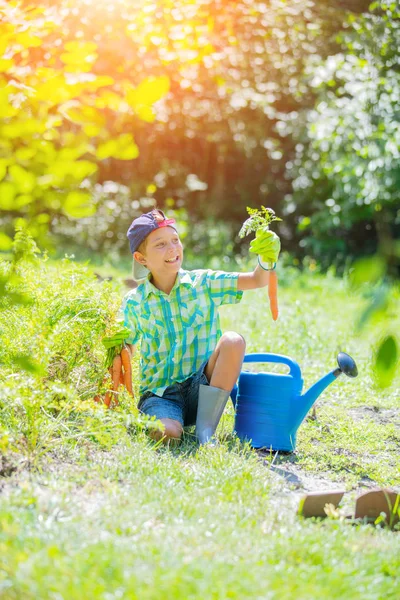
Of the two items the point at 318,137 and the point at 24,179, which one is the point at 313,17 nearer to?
the point at 318,137

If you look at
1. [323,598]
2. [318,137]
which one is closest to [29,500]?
[323,598]

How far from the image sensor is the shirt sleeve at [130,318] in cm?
316

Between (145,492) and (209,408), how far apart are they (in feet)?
2.63

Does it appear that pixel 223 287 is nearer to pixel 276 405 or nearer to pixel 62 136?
pixel 276 405

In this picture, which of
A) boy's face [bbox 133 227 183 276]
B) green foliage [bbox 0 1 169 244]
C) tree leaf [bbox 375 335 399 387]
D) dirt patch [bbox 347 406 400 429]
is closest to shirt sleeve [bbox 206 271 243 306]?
boy's face [bbox 133 227 183 276]

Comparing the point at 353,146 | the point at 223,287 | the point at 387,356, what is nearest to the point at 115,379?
the point at 223,287

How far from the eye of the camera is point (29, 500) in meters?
2.00

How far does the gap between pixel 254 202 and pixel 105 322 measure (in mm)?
7843

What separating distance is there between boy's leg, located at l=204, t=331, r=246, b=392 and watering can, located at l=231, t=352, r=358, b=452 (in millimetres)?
92

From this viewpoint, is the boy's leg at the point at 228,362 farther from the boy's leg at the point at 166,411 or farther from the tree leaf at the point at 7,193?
the tree leaf at the point at 7,193

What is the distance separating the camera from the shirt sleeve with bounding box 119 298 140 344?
3.16m

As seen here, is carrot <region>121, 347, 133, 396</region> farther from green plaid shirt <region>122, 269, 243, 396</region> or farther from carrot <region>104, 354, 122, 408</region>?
green plaid shirt <region>122, 269, 243, 396</region>

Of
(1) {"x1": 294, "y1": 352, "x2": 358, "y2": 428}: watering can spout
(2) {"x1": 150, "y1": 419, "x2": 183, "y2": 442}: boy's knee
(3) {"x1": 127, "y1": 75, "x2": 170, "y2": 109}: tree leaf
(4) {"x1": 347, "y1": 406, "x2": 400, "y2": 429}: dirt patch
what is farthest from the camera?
(4) {"x1": 347, "y1": 406, "x2": 400, "y2": 429}: dirt patch

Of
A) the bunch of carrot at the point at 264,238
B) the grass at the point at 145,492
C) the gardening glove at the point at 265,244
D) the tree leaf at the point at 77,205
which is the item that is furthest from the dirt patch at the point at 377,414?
the tree leaf at the point at 77,205
